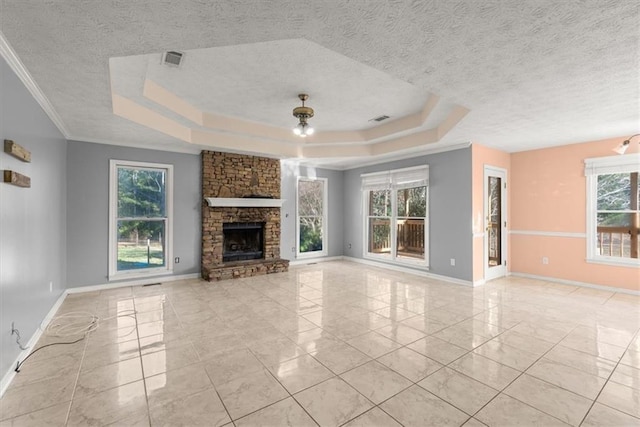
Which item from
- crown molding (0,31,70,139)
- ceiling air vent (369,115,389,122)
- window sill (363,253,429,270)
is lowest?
window sill (363,253,429,270)

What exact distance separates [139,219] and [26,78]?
2.99m

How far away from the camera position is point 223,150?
5691mm

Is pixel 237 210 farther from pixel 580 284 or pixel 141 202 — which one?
pixel 580 284

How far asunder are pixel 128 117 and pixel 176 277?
2.95m

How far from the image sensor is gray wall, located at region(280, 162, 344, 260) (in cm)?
701

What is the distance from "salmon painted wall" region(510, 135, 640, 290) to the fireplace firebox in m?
5.24

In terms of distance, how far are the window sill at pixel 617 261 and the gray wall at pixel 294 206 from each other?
200 inches

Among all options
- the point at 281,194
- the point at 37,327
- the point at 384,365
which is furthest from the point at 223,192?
the point at 384,365

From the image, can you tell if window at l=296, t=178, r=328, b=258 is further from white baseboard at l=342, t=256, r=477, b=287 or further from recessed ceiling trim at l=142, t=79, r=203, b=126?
recessed ceiling trim at l=142, t=79, r=203, b=126

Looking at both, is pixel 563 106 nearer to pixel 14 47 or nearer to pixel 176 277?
pixel 14 47

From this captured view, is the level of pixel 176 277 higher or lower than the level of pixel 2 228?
lower

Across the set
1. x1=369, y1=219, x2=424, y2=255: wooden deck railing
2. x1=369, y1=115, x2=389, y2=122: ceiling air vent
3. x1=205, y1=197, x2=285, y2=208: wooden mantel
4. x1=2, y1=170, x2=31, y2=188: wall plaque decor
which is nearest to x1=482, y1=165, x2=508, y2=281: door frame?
x1=369, y1=219, x2=424, y2=255: wooden deck railing

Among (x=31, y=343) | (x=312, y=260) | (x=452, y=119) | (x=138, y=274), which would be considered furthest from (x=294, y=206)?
(x=31, y=343)

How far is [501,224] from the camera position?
19.2ft
